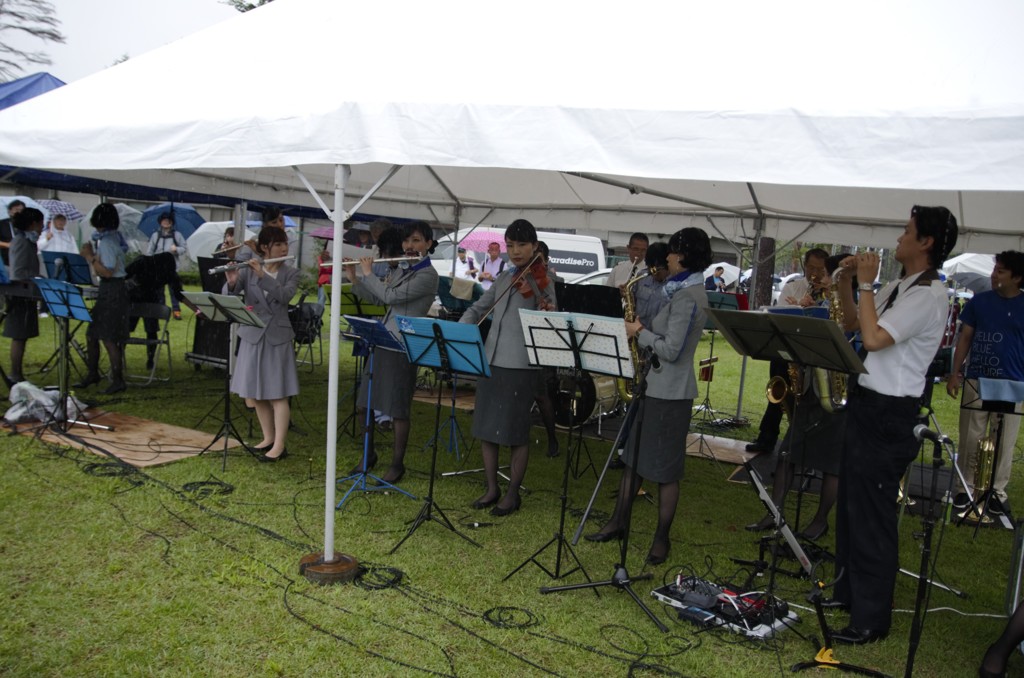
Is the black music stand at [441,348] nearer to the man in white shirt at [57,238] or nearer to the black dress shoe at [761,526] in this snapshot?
the black dress shoe at [761,526]

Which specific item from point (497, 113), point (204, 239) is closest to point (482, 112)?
point (497, 113)

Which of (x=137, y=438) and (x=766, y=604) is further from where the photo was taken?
(x=137, y=438)

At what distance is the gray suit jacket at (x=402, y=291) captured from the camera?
5570mm

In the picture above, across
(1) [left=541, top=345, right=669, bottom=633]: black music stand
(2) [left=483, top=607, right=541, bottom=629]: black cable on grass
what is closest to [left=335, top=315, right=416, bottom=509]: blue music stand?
(1) [left=541, top=345, right=669, bottom=633]: black music stand

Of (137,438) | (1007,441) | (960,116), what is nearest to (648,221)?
(1007,441)

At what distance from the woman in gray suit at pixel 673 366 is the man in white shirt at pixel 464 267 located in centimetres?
1498

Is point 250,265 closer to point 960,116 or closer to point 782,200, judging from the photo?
point 960,116

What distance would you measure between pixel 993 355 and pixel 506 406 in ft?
13.2

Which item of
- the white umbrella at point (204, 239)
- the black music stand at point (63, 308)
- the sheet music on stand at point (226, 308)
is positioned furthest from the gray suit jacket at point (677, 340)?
the white umbrella at point (204, 239)

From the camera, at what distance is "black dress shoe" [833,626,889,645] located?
3.91 m

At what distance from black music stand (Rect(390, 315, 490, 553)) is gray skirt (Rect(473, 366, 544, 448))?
0.46m

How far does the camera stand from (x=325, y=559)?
431cm

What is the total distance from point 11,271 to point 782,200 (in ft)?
26.2

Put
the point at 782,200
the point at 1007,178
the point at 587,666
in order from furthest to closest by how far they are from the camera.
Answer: the point at 782,200
the point at 587,666
the point at 1007,178
